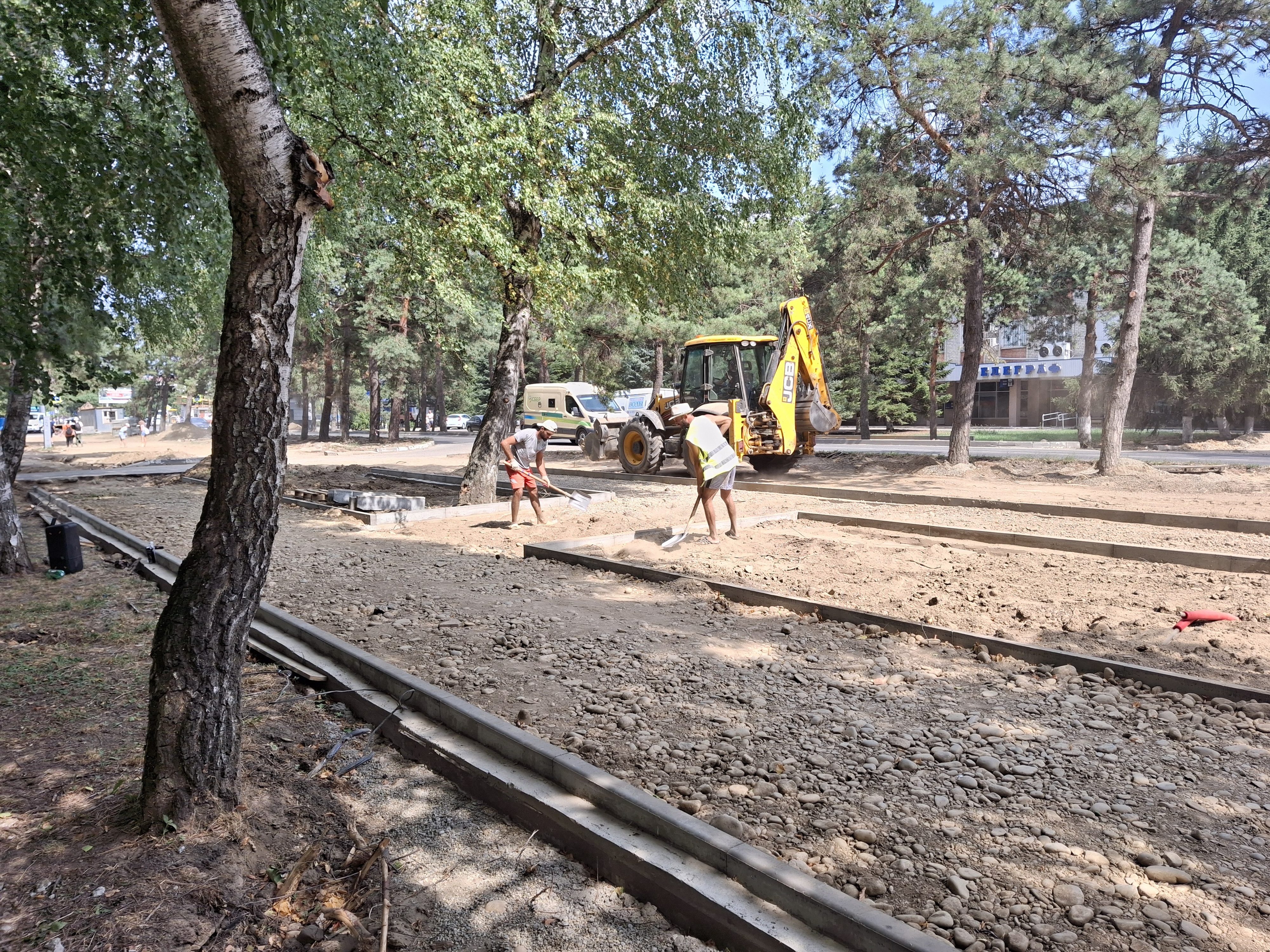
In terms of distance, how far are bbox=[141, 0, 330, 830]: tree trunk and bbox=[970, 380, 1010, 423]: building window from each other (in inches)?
1847

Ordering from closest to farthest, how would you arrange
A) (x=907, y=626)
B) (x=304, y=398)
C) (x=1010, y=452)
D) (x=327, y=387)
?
(x=907, y=626) → (x=1010, y=452) → (x=327, y=387) → (x=304, y=398)

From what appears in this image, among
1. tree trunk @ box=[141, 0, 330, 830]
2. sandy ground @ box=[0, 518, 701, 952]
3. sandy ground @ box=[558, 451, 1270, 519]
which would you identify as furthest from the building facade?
→ tree trunk @ box=[141, 0, 330, 830]

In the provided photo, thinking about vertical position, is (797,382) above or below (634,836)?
above

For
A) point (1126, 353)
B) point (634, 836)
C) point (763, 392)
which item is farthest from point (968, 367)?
point (634, 836)

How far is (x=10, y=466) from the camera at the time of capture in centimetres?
1004

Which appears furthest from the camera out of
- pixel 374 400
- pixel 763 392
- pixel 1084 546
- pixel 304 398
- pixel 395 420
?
pixel 304 398

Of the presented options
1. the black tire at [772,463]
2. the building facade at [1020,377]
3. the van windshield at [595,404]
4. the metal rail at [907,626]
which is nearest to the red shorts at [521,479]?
the metal rail at [907,626]

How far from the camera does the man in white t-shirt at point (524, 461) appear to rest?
10.8 meters

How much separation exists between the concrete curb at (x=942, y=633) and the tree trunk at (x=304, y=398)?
3439 centimetres

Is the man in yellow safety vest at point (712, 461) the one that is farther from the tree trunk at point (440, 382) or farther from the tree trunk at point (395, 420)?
the tree trunk at point (395, 420)

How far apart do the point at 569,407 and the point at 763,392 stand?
17184 millimetres

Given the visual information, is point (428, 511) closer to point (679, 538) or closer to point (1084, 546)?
point (679, 538)

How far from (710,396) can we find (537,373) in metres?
38.4

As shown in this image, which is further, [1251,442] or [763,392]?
[1251,442]
